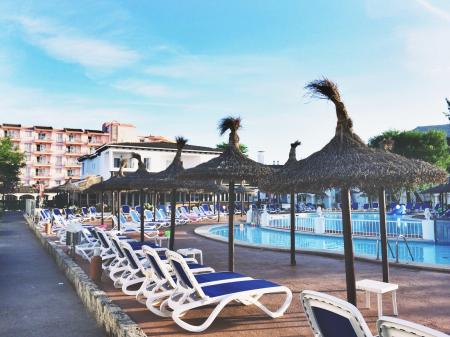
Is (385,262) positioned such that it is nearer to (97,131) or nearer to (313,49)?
(313,49)

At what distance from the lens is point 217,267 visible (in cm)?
974

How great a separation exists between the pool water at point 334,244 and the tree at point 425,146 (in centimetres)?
3244

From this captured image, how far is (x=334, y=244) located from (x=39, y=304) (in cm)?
1200

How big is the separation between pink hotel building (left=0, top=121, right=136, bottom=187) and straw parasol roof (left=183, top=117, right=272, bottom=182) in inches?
3033

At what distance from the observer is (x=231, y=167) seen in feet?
26.6

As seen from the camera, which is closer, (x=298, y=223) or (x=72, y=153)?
(x=298, y=223)

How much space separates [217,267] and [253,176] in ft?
9.53

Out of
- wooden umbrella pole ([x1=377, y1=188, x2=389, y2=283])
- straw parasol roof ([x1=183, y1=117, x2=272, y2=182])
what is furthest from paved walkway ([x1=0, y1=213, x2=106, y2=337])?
wooden umbrella pole ([x1=377, y1=188, x2=389, y2=283])

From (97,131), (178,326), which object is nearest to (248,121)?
(178,326)

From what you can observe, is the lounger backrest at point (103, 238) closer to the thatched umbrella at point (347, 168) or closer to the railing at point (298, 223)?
the thatched umbrella at point (347, 168)

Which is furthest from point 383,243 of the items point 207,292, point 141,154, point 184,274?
point 141,154

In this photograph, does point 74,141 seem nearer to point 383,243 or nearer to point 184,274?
point 383,243

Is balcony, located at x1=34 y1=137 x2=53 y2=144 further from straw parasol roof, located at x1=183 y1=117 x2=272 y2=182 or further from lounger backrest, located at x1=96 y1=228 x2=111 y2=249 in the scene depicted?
straw parasol roof, located at x1=183 y1=117 x2=272 y2=182

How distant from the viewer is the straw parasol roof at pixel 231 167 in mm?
8016
